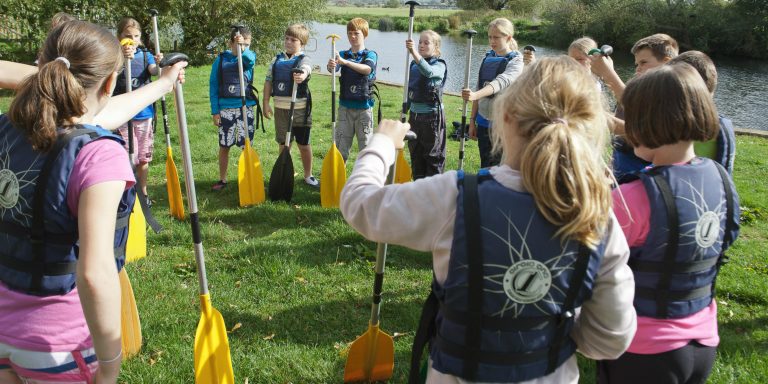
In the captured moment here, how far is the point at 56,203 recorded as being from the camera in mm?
1797

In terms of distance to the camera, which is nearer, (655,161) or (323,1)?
Result: (655,161)

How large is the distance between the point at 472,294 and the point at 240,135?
5.58 meters

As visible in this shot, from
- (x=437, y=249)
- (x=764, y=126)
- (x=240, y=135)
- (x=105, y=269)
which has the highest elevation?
(x=437, y=249)

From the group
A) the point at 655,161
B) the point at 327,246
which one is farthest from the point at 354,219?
the point at 327,246

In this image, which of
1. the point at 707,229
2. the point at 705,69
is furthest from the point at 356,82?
the point at 707,229

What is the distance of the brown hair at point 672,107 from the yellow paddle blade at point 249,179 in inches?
187

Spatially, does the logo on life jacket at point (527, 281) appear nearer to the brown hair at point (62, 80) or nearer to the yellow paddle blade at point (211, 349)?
the brown hair at point (62, 80)

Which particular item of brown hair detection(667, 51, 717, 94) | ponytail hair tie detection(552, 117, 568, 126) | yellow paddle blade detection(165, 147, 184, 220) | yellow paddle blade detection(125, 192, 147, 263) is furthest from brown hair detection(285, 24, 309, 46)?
ponytail hair tie detection(552, 117, 568, 126)

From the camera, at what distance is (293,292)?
4414 mm

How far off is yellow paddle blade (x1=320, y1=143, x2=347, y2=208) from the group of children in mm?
3870

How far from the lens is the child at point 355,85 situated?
6605mm

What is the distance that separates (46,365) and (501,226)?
61.3 inches

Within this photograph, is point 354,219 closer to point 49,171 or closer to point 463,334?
point 463,334

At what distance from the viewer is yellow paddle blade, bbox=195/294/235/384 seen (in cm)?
297
